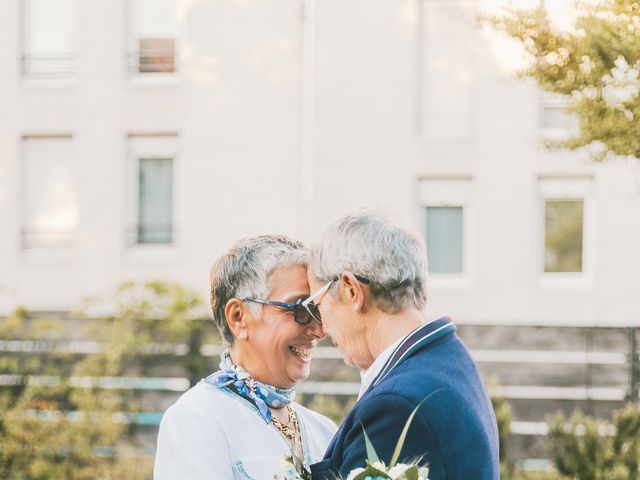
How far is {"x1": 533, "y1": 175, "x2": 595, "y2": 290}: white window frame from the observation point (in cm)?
1168

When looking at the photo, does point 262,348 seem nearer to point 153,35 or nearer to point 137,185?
point 137,185

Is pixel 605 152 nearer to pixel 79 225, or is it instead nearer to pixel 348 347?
pixel 348 347

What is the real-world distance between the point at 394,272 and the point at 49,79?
11582 millimetres

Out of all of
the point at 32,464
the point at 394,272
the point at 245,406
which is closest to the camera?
the point at 394,272

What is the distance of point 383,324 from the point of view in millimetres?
2041

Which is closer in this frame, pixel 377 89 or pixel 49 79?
pixel 377 89

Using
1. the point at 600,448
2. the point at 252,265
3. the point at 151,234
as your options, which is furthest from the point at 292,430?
the point at 151,234

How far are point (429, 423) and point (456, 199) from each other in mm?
10323

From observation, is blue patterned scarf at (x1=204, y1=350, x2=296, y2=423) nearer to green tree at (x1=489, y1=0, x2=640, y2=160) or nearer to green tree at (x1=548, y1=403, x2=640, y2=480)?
green tree at (x1=489, y1=0, x2=640, y2=160)

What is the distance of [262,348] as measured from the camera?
2.31 meters

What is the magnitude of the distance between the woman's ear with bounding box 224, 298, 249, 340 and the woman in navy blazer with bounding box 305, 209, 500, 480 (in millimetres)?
189

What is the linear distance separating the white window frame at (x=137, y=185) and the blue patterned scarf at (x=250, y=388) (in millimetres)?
10270

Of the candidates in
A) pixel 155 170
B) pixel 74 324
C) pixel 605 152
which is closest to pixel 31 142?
pixel 155 170

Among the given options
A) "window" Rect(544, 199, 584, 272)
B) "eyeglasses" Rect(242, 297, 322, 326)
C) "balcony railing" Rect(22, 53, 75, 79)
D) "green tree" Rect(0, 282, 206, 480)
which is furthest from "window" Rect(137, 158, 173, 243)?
"eyeglasses" Rect(242, 297, 322, 326)
